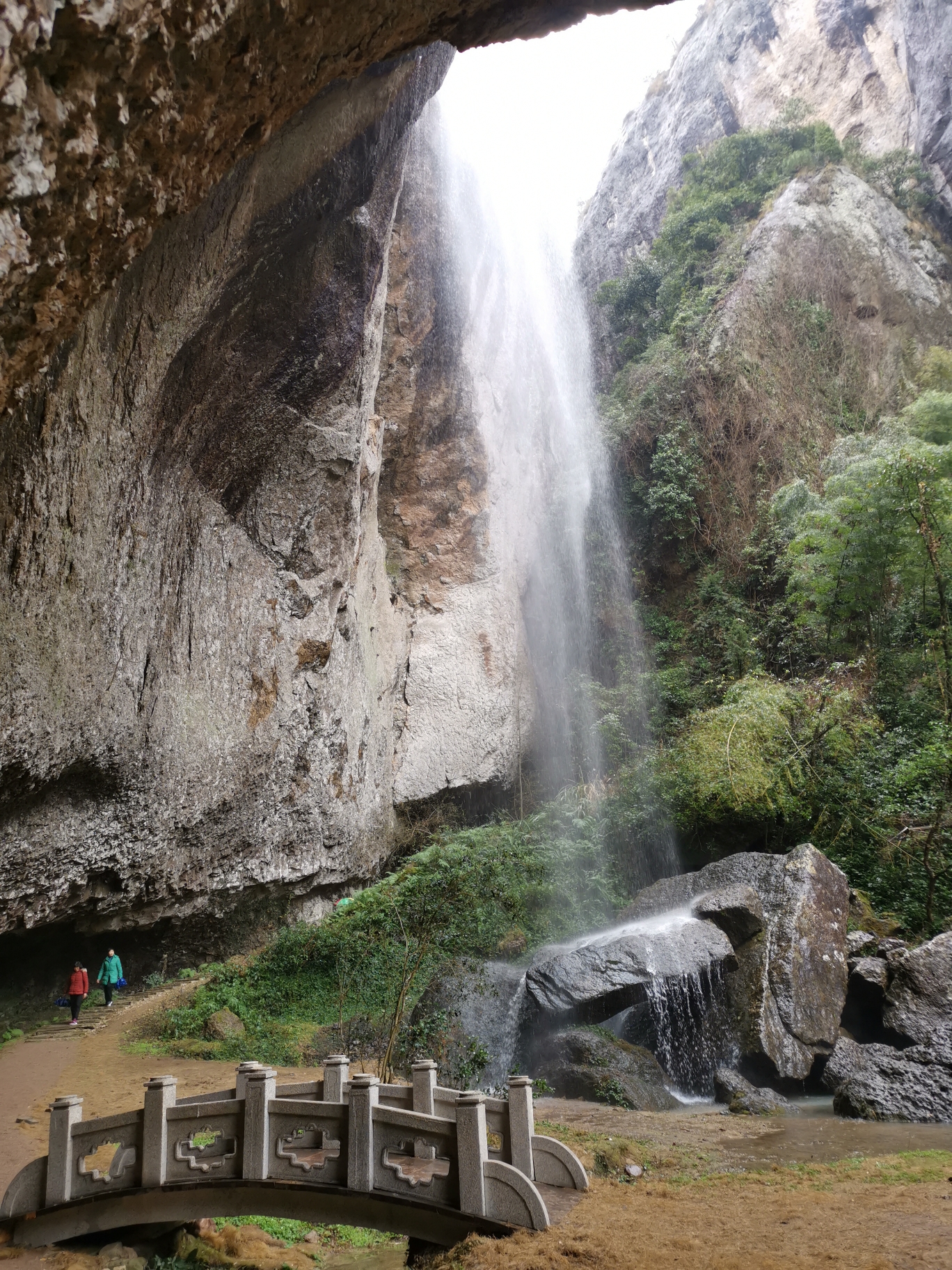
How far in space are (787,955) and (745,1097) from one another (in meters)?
1.90

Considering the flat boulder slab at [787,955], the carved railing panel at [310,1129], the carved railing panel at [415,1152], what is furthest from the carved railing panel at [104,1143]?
the flat boulder slab at [787,955]

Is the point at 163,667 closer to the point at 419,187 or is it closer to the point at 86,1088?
the point at 86,1088

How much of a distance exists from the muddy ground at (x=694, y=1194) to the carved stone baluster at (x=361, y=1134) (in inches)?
26.7

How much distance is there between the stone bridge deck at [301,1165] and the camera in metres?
4.89

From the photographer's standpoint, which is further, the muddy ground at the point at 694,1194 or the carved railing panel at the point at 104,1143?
the carved railing panel at the point at 104,1143

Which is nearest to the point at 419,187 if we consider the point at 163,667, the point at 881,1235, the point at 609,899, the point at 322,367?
the point at 322,367

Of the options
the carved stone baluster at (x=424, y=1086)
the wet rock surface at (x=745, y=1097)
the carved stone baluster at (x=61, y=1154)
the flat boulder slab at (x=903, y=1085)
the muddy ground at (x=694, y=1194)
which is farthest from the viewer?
the wet rock surface at (x=745, y=1097)

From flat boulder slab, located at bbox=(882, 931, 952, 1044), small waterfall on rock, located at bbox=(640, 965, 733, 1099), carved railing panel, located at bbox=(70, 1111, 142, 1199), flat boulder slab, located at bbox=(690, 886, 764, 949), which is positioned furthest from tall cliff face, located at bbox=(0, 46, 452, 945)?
flat boulder slab, located at bbox=(882, 931, 952, 1044)

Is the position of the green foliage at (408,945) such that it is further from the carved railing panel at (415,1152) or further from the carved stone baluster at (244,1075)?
the carved railing panel at (415,1152)

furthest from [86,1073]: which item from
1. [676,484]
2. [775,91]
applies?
[775,91]

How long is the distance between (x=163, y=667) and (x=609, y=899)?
8.74 meters

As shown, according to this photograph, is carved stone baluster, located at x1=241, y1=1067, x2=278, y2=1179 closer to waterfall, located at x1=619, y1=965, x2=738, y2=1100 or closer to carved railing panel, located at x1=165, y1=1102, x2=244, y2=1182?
carved railing panel, located at x1=165, y1=1102, x2=244, y2=1182

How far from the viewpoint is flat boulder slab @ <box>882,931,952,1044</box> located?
9031 millimetres

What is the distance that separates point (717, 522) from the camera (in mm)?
20719
